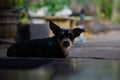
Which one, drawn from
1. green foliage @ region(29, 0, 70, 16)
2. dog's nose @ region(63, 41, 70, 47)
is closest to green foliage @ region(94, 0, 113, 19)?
green foliage @ region(29, 0, 70, 16)

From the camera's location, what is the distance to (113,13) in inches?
462

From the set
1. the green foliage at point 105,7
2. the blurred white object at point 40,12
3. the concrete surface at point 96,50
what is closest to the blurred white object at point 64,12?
the blurred white object at point 40,12

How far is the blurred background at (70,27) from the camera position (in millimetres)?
2547

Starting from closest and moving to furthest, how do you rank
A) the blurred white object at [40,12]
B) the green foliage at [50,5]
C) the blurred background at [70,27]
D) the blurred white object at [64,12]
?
1. the blurred background at [70,27]
2. the blurred white object at [64,12]
3. the green foliage at [50,5]
4. the blurred white object at [40,12]

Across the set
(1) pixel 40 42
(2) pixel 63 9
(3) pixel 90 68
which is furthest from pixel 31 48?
(2) pixel 63 9

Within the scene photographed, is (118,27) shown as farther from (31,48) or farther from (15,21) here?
(31,48)

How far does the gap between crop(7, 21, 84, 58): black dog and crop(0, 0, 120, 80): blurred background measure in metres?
0.15

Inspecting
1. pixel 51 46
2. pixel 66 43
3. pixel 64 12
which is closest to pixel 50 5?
pixel 64 12

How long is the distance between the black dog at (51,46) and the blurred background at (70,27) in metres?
0.15

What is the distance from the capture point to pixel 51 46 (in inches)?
139

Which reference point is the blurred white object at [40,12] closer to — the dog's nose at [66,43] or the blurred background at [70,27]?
the blurred background at [70,27]

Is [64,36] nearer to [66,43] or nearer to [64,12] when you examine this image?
[66,43]

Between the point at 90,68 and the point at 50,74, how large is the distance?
469 mm

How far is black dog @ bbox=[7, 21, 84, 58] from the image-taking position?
11.3 feet
